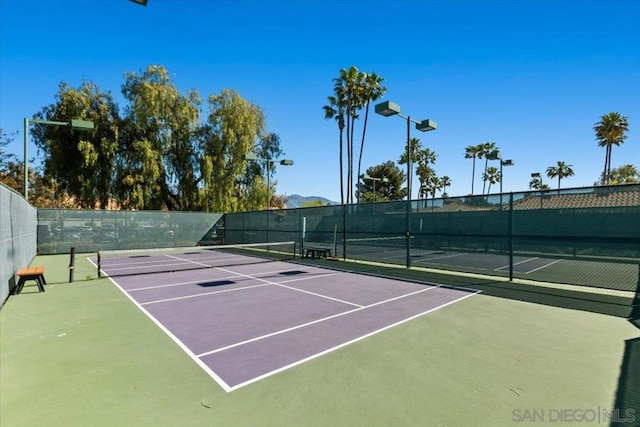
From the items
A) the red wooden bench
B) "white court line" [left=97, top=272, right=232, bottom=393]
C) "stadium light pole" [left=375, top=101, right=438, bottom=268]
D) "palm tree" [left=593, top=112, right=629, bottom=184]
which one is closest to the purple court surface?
"white court line" [left=97, top=272, right=232, bottom=393]

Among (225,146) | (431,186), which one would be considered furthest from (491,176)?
(225,146)

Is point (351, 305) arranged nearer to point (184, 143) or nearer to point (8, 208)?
point (8, 208)

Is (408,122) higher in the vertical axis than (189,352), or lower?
higher

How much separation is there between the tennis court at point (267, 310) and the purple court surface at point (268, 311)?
1cm

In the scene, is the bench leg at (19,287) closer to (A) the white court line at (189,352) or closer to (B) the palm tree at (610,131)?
(A) the white court line at (189,352)

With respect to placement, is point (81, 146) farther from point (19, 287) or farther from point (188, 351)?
point (188, 351)

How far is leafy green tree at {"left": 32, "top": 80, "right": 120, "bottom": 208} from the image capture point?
940 inches

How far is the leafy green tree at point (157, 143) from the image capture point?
82.9 feet

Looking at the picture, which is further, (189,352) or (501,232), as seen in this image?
(501,232)

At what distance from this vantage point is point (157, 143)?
26312 millimetres

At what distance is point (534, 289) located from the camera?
9.07 m

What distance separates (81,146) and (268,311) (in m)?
24.6

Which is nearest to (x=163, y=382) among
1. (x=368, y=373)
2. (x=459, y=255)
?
(x=368, y=373)

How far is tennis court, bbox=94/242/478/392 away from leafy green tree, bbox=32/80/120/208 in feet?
54.1
